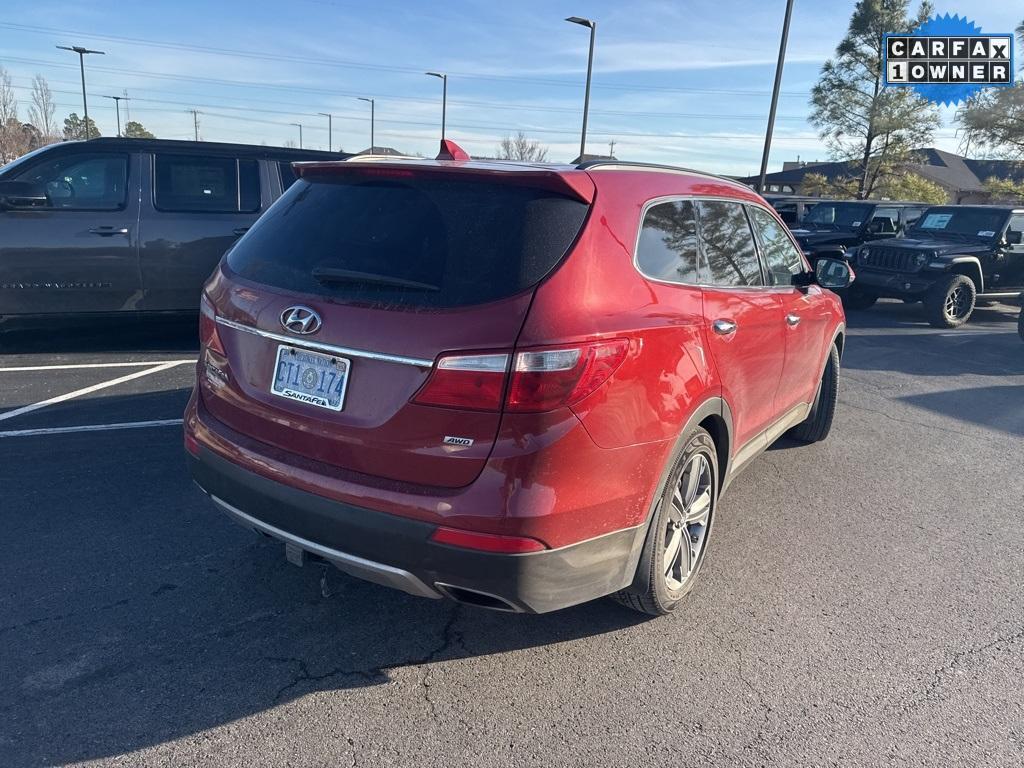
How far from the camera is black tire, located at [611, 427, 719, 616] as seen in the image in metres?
2.82

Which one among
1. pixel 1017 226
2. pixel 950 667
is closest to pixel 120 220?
pixel 950 667

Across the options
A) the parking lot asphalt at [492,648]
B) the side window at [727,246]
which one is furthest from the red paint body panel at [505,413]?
the parking lot asphalt at [492,648]

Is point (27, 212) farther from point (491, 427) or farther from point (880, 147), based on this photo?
point (880, 147)

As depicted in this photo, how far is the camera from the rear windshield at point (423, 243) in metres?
2.40

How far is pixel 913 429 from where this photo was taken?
6.01 meters

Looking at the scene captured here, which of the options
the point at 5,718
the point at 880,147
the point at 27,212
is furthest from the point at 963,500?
the point at 880,147

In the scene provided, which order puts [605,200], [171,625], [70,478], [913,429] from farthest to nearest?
[913,429]
[70,478]
[171,625]
[605,200]

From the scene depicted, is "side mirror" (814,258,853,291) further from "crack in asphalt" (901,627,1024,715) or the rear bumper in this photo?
the rear bumper

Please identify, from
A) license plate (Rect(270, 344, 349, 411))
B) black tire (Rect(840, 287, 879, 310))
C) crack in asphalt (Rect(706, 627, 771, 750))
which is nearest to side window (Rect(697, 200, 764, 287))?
crack in asphalt (Rect(706, 627, 771, 750))

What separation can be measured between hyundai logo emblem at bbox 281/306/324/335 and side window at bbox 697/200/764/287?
5.36 ft

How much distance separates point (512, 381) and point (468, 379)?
13cm

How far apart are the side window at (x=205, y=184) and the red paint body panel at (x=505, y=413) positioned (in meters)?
4.72

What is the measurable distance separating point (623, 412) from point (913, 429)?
4480 millimetres

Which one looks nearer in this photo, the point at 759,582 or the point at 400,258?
the point at 400,258
